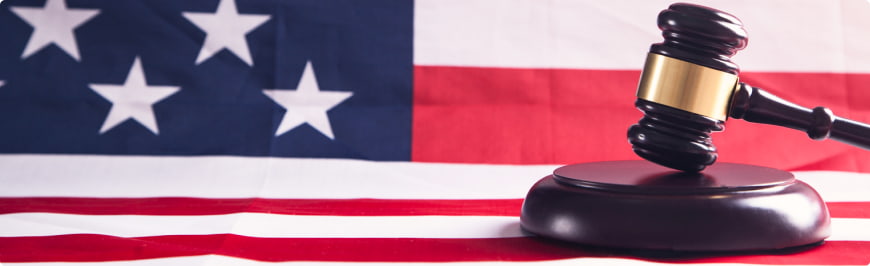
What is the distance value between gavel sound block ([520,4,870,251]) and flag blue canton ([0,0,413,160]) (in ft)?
2.97

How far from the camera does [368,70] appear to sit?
75.9 inches

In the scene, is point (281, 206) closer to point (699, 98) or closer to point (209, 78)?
point (209, 78)

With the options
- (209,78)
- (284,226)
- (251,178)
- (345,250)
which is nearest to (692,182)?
(345,250)

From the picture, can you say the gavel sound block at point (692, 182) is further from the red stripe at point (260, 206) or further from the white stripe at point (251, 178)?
the white stripe at point (251, 178)

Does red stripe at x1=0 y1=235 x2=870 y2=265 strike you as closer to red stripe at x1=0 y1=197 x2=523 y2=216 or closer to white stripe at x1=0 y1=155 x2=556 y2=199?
red stripe at x1=0 y1=197 x2=523 y2=216

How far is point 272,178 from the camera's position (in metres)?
1.78

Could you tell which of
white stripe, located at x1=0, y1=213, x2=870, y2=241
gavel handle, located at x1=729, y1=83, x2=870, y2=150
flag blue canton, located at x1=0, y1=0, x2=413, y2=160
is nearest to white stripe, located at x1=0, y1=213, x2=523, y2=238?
white stripe, located at x1=0, y1=213, x2=870, y2=241

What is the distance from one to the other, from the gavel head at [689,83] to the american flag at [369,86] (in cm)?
73

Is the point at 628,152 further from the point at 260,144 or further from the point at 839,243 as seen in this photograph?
the point at 260,144

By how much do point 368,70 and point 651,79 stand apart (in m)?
1.01

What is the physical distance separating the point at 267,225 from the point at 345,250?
27cm

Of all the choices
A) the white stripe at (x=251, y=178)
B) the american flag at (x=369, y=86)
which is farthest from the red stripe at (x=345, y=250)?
the american flag at (x=369, y=86)

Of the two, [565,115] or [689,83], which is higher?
[689,83]

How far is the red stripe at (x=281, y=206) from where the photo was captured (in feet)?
4.66
